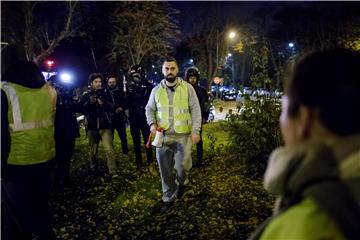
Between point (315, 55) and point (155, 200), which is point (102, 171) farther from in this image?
point (315, 55)

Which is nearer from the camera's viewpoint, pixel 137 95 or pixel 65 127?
pixel 65 127

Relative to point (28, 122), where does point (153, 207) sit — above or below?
below

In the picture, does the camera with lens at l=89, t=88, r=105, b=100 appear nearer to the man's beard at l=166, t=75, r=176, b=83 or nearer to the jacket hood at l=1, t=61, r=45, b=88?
the man's beard at l=166, t=75, r=176, b=83

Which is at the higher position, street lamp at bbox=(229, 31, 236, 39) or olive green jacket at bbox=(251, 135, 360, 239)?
street lamp at bbox=(229, 31, 236, 39)

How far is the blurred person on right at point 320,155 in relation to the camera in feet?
3.60

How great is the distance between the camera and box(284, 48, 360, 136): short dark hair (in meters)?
1.18

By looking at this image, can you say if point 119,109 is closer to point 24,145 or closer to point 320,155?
point 24,145

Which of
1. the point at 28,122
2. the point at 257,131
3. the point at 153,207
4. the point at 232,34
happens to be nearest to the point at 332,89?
the point at 28,122

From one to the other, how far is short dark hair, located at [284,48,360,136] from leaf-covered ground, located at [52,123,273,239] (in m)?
3.79

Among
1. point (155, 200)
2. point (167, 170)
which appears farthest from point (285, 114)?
point (155, 200)

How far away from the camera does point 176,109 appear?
18.5ft

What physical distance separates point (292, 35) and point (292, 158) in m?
36.5

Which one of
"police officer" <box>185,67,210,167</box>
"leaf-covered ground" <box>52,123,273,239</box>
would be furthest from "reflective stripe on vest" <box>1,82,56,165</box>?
"police officer" <box>185,67,210,167</box>

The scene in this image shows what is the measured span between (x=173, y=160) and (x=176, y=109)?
2.45 feet
